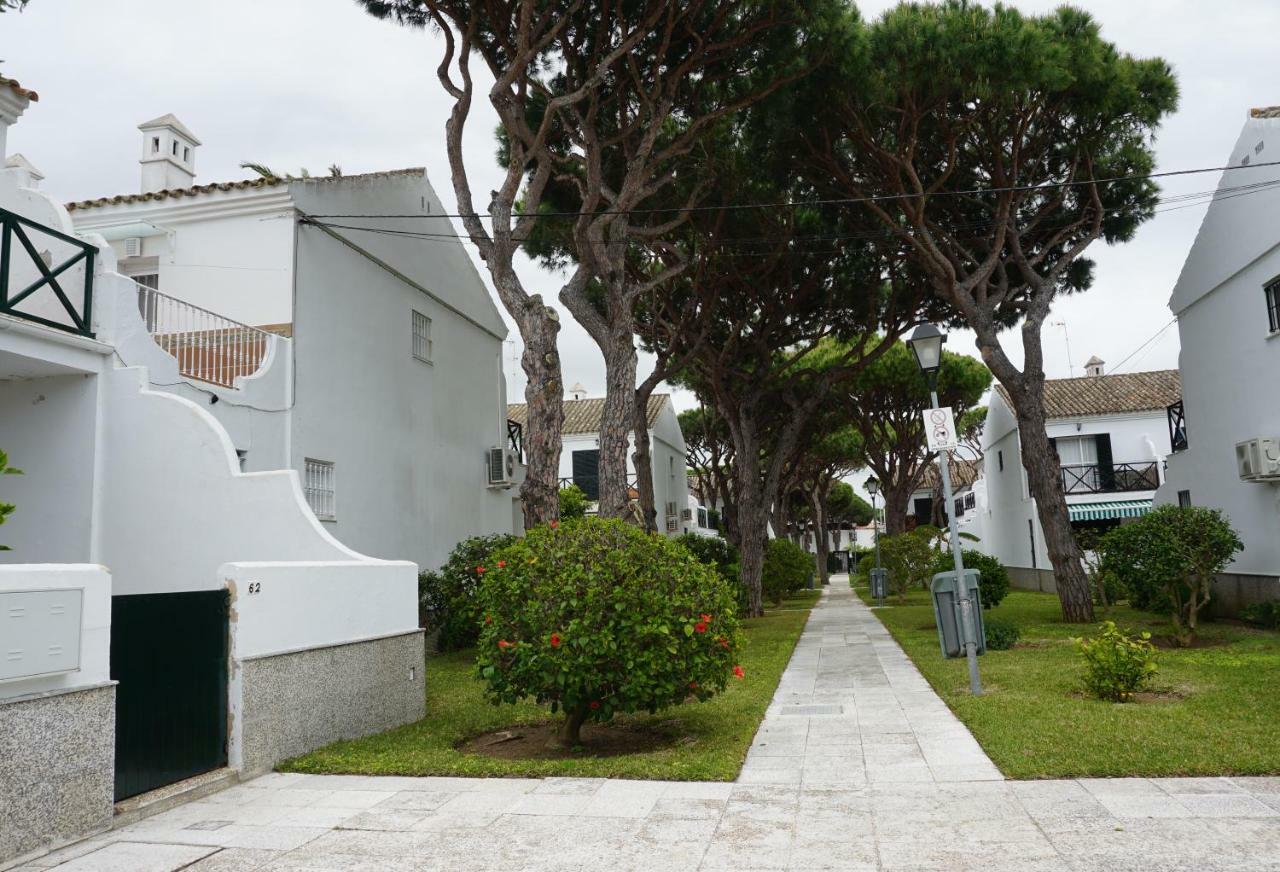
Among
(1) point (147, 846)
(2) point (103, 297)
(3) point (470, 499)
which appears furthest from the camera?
(3) point (470, 499)

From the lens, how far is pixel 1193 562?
45.4ft

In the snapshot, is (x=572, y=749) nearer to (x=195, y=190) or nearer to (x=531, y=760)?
(x=531, y=760)

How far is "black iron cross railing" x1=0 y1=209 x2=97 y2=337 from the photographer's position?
8.27m

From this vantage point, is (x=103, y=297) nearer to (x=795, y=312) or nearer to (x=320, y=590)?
(x=320, y=590)

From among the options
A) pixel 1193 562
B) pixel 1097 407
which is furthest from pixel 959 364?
pixel 1193 562

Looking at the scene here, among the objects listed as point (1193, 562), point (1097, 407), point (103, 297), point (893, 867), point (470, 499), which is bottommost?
point (893, 867)

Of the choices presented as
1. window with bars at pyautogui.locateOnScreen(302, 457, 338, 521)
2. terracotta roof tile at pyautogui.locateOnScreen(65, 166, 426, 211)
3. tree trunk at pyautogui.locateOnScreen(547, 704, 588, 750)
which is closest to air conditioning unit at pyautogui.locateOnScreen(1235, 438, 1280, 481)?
tree trunk at pyautogui.locateOnScreen(547, 704, 588, 750)

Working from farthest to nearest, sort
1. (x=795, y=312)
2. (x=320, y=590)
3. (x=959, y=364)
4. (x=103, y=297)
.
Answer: (x=959, y=364)
(x=795, y=312)
(x=103, y=297)
(x=320, y=590)

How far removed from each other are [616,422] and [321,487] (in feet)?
14.9

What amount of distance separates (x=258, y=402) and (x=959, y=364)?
87.1ft

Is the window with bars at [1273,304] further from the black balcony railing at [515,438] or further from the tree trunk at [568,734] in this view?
the black balcony railing at [515,438]

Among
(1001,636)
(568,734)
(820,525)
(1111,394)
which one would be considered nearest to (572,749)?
(568,734)

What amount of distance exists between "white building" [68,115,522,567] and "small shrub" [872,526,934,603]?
14.7 meters

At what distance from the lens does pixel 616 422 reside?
50.0 ft
